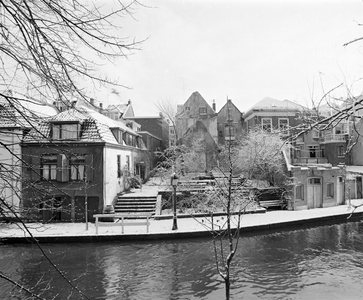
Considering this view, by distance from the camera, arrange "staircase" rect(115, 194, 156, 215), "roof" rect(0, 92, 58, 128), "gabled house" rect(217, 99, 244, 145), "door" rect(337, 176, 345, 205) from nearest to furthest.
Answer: "roof" rect(0, 92, 58, 128) < "staircase" rect(115, 194, 156, 215) < "door" rect(337, 176, 345, 205) < "gabled house" rect(217, 99, 244, 145)

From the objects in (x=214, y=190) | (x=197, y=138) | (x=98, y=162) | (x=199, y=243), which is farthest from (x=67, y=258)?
(x=197, y=138)

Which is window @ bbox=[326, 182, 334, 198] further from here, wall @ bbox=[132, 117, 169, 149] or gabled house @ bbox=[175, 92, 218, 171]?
wall @ bbox=[132, 117, 169, 149]

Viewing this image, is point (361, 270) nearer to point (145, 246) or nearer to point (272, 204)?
point (145, 246)

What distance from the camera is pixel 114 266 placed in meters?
10.4

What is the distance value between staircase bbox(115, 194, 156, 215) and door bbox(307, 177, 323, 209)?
12535mm

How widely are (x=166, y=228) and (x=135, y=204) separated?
5.20 m

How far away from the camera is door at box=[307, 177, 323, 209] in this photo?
2102 cm

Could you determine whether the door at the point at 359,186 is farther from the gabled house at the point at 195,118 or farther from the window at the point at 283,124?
the gabled house at the point at 195,118

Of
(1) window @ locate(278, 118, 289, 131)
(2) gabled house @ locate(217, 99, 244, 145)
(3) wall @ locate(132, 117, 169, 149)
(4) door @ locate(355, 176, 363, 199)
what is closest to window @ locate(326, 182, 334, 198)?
(4) door @ locate(355, 176, 363, 199)

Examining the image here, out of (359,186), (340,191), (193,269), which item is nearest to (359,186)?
(359,186)

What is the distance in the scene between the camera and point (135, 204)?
19.2 metres

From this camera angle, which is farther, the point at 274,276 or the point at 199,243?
the point at 199,243

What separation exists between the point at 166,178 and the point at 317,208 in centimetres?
1301

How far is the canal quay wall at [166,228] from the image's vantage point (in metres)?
13.2
